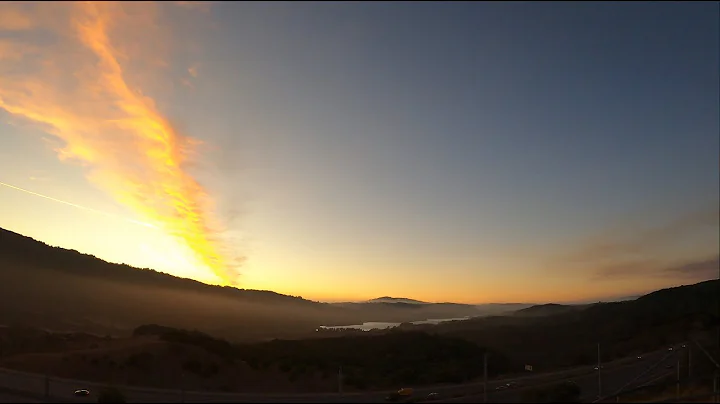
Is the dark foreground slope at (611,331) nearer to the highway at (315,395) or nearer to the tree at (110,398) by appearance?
the highway at (315,395)

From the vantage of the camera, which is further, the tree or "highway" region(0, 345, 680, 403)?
"highway" region(0, 345, 680, 403)

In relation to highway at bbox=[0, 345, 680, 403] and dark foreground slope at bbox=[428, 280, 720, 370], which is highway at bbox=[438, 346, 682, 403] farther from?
dark foreground slope at bbox=[428, 280, 720, 370]

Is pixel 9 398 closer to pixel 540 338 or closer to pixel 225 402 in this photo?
pixel 225 402

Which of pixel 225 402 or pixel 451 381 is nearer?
pixel 225 402

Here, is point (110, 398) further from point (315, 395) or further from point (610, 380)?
point (610, 380)

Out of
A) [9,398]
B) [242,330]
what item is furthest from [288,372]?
[242,330]

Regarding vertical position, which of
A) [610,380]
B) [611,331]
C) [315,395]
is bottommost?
[611,331]

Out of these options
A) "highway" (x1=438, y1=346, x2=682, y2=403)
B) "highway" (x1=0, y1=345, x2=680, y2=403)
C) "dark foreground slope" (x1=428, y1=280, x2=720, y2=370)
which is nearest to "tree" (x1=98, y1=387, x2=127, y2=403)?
"highway" (x1=0, y1=345, x2=680, y2=403)

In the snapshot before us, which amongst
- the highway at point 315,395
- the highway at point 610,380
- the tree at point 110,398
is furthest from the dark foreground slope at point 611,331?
the tree at point 110,398

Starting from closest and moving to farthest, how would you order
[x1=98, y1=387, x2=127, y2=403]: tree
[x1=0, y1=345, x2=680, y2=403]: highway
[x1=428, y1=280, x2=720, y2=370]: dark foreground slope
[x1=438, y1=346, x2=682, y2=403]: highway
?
1. [x1=98, y1=387, x2=127, y2=403]: tree
2. [x1=0, y1=345, x2=680, y2=403]: highway
3. [x1=438, y1=346, x2=682, y2=403]: highway
4. [x1=428, y1=280, x2=720, y2=370]: dark foreground slope

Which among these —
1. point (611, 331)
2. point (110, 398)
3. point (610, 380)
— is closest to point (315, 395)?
point (110, 398)

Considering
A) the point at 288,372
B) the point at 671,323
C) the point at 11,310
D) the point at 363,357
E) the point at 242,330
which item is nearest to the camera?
the point at 288,372
